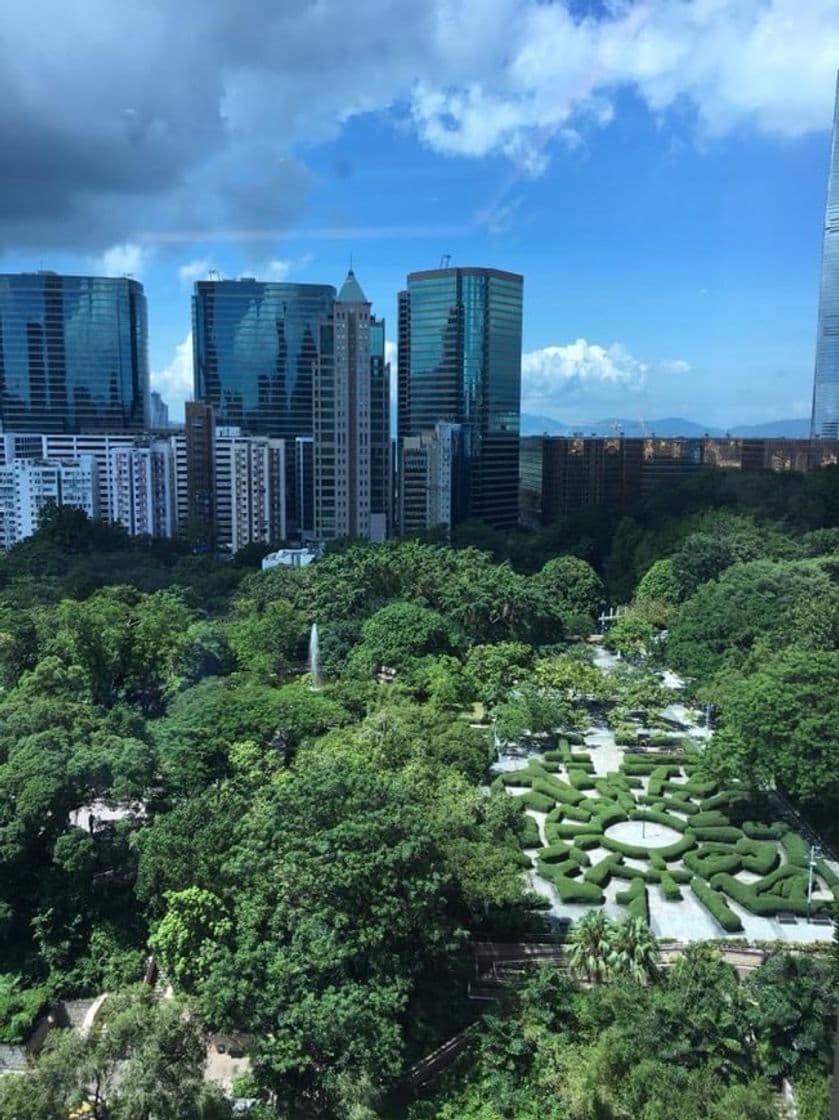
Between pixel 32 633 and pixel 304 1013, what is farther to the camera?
pixel 32 633

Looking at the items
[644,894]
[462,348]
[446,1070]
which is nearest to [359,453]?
[462,348]

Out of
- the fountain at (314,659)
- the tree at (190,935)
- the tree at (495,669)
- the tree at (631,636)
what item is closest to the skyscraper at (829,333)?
the tree at (631,636)

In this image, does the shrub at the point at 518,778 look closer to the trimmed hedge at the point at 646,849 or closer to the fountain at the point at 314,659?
the trimmed hedge at the point at 646,849

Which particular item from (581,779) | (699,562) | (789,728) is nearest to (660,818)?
(581,779)

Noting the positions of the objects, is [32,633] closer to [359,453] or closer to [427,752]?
[427,752]

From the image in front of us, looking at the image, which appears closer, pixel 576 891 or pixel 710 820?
pixel 576 891

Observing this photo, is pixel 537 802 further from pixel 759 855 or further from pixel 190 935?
pixel 190 935
